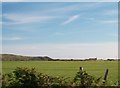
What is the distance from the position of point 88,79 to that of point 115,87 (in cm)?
100

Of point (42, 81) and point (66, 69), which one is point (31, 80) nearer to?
point (42, 81)

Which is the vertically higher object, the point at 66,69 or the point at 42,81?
the point at 66,69

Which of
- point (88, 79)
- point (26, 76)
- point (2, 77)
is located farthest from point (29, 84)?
point (88, 79)

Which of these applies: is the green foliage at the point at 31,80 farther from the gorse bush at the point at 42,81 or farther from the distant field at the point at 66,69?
the distant field at the point at 66,69

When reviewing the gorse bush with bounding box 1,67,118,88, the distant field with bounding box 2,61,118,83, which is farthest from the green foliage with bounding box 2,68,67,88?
the distant field with bounding box 2,61,118,83

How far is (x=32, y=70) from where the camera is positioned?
13500 millimetres

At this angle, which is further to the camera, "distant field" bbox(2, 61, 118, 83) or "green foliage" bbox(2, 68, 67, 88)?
"distant field" bbox(2, 61, 118, 83)

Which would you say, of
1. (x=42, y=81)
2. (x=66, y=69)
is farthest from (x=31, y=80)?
(x=66, y=69)

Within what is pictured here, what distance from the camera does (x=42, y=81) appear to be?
13336 mm

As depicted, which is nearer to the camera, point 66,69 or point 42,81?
point 42,81

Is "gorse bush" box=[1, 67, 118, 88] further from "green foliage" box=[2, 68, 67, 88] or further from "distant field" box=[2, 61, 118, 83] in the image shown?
"distant field" box=[2, 61, 118, 83]

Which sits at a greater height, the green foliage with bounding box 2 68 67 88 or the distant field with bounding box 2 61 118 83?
the distant field with bounding box 2 61 118 83

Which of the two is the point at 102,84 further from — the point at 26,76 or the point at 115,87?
the point at 26,76

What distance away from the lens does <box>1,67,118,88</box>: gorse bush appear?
13219 mm
